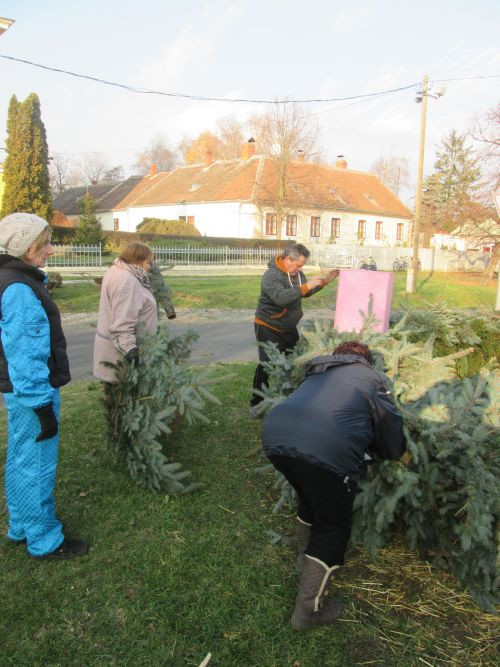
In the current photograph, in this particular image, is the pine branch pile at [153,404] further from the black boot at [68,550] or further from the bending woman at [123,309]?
the black boot at [68,550]

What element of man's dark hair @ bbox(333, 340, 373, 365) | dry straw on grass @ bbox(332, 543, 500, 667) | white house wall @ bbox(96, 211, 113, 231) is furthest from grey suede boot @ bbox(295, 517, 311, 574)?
white house wall @ bbox(96, 211, 113, 231)

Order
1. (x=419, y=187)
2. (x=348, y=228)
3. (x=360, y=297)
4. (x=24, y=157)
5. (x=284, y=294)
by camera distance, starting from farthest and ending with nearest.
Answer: (x=348, y=228) < (x=419, y=187) < (x=24, y=157) < (x=284, y=294) < (x=360, y=297)

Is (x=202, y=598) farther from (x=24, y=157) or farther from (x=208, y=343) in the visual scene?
(x=24, y=157)

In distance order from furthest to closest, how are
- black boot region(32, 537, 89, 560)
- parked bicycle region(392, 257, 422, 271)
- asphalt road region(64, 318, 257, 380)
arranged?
1. parked bicycle region(392, 257, 422, 271)
2. asphalt road region(64, 318, 257, 380)
3. black boot region(32, 537, 89, 560)

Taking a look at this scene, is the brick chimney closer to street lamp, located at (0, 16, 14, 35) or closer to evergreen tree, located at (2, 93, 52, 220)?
evergreen tree, located at (2, 93, 52, 220)

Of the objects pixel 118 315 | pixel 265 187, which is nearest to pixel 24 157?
pixel 265 187

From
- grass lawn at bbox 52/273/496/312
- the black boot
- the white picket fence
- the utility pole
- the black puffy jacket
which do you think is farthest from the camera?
the utility pole

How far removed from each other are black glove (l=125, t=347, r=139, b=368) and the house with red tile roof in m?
34.7

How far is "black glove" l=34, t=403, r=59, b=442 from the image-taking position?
9.29 ft

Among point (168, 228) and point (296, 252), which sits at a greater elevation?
point (168, 228)

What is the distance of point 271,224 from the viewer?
1545 inches

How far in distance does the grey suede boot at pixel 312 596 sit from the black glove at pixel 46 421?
148cm

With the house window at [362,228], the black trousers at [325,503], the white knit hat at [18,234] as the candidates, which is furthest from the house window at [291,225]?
the black trousers at [325,503]

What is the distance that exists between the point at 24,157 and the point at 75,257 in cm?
522
